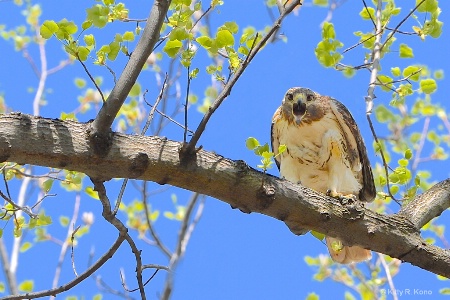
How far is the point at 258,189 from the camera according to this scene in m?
3.39

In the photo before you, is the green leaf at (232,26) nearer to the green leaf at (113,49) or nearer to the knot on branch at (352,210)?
the green leaf at (113,49)

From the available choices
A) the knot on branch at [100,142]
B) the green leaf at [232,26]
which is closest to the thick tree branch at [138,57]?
the knot on branch at [100,142]

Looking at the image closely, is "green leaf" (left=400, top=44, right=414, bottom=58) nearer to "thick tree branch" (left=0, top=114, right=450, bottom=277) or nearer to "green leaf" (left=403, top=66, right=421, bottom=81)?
"green leaf" (left=403, top=66, right=421, bottom=81)

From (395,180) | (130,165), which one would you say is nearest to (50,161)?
(130,165)

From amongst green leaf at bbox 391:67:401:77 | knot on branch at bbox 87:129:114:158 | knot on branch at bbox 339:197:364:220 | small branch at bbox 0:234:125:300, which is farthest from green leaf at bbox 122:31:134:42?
green leaf at bbox 391:67:401:77

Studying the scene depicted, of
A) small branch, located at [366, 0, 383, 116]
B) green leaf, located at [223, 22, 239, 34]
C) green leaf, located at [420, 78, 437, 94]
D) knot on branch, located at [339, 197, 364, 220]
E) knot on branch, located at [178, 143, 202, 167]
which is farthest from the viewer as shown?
green leaf, located at [420, 78, 437, 94]

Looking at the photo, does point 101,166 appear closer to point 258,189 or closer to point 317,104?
point 258,189

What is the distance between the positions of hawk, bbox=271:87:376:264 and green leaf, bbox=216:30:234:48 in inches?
67.0

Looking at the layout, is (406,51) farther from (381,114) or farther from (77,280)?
(77,280)

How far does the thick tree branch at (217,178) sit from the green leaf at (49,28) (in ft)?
1.37

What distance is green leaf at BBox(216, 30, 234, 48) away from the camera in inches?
131

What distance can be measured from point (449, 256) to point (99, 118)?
221 cm

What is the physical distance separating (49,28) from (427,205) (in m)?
2.49

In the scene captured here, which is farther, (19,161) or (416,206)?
(416,206)
